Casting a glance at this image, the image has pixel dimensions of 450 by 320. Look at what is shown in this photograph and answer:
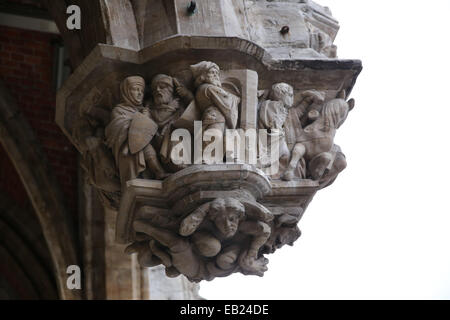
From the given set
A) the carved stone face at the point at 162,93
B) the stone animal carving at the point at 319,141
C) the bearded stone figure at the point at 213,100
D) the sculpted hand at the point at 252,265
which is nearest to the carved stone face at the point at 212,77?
the bearded stone figure at the point at 213,100

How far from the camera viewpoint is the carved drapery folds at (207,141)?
381cm

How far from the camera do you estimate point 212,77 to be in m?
3.95

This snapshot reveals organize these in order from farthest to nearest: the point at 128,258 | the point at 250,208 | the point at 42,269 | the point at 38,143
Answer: the point at 42,269
the point at 38,143
the point at 128,258
the point at 250,208

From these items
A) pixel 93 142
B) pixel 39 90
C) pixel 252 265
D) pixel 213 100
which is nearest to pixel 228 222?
pixel 252 265

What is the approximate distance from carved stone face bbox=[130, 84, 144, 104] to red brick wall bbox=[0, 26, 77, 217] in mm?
2810

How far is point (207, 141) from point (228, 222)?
0.32 metres

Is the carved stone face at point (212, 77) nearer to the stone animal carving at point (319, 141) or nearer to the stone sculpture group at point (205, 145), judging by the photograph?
the stone sculpture group at point (205, 145)

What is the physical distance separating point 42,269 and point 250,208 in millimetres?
3709

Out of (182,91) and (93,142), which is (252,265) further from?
(93,142)

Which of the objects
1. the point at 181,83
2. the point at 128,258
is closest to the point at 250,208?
the point at 181,83

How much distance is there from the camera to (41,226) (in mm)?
6938

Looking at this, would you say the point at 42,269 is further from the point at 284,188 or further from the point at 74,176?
the point at 284,188

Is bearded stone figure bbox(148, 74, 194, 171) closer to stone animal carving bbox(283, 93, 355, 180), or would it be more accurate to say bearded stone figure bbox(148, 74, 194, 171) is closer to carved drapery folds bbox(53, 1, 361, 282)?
carved drapery folds bbox(53, 1, 361, 282)

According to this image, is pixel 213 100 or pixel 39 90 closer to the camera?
pixel 213 100
